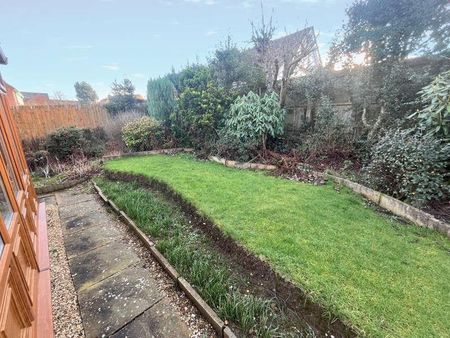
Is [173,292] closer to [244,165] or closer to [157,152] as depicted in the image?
[244,165]

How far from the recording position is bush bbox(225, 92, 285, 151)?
6758 millimetres

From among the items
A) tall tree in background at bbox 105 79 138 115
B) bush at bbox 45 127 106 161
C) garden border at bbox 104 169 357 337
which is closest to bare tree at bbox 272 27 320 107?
garden border at bbox 104 169 357 337

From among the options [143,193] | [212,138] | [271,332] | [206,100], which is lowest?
[271,332]

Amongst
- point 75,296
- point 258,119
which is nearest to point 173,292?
point 75,296

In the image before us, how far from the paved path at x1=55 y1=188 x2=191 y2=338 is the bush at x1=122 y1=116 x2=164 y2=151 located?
19.4 feet

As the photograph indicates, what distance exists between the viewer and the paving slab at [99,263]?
270 cm

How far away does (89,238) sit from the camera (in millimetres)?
3584

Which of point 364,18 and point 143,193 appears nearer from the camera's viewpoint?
point 143,193

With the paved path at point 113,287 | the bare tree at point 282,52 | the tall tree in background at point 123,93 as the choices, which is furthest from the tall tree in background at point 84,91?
the paved path at point 113,287

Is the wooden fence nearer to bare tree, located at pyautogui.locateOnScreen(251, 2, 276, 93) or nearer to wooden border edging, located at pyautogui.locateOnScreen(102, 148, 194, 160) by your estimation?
wooden border edging, located at pyautogui.locateOnScreen(102, 148, 194, 160)

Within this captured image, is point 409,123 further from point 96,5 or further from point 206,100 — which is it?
point 96,5

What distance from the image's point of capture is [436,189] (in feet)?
11.7

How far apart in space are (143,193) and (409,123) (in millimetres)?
6695

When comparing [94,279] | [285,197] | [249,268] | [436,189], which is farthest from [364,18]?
[94,279]
